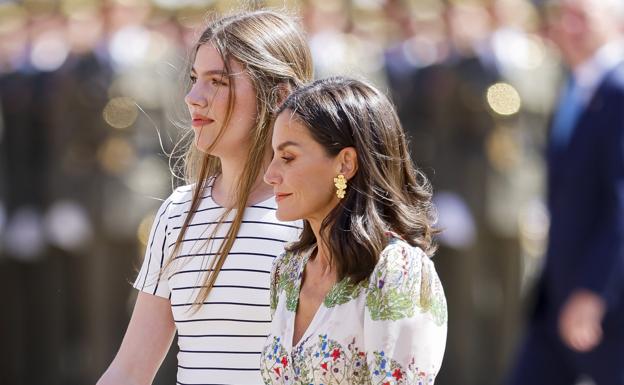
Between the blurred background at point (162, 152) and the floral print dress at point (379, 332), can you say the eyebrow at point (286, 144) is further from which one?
the blurred background at point (162, 152)

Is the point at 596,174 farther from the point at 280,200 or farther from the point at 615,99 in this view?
the point at 280,200

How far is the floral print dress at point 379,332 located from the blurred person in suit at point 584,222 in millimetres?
2248

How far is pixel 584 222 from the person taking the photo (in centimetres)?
480

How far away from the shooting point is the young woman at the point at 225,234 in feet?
9.76

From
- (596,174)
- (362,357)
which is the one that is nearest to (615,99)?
(596,174)

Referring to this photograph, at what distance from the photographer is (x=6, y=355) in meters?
7.64

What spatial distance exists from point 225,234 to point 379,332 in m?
0.69

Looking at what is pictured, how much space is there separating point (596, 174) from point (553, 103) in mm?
2424

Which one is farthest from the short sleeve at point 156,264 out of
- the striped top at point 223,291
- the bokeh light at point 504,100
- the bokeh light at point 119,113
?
the bokeh light at point 504,100

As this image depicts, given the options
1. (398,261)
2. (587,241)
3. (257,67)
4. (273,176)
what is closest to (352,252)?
(398,261)

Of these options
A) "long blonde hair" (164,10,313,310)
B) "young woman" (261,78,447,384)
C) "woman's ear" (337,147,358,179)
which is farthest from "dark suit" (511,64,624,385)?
"woman's ear" (337,147,358,179)

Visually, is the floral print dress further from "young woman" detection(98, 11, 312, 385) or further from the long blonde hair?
the long blonde hair

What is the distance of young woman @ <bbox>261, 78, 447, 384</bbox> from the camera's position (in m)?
2.45

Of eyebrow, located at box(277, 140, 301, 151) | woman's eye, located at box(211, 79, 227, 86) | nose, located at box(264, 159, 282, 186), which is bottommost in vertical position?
nose, located at box(264, 159, 282, 186)
